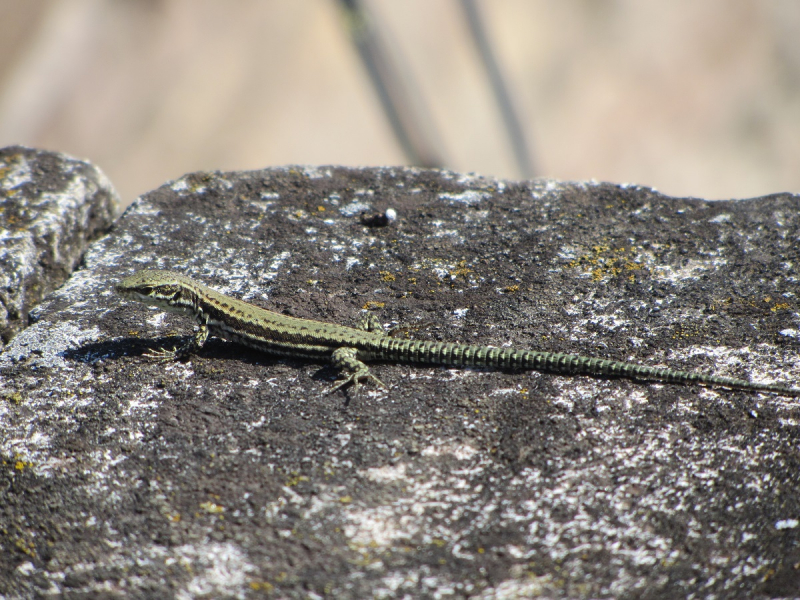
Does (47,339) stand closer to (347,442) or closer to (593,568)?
(347,442)

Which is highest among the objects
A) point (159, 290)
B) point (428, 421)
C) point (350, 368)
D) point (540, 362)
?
point (159, 290)

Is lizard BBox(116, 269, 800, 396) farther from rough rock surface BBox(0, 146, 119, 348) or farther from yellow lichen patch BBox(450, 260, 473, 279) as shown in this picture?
rough rock surface BBox(0, 146, 119, 348)

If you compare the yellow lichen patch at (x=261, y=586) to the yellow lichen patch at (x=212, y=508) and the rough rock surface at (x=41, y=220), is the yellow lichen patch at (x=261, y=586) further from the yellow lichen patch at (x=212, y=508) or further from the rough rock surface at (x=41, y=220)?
the rough rock surface at (x=41, y=220)

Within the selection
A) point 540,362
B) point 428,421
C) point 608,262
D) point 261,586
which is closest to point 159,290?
point 428,421

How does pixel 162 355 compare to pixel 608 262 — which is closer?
pixel 162 355

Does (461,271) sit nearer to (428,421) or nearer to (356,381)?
(356,381)

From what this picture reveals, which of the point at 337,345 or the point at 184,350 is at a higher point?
the point at 184,350

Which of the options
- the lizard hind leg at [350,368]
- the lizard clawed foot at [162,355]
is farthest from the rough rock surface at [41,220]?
the lizard hind leg at [350,368]

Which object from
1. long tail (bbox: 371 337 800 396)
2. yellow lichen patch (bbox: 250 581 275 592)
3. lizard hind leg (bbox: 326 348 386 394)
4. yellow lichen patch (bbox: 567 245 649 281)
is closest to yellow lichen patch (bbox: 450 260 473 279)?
yellow lichen patch (bbox: 567 245 649 281)
